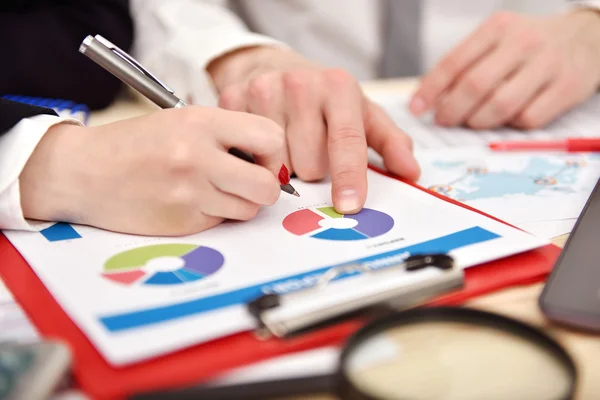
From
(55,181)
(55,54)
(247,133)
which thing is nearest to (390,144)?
(247,133)

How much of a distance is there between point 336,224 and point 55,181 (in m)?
0.21

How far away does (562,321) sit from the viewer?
331 millimetres

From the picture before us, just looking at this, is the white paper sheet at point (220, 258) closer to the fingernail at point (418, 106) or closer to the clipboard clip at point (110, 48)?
the clipboard clip at point (110, 48)

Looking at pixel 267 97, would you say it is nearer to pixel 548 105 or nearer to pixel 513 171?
pixel 513 171

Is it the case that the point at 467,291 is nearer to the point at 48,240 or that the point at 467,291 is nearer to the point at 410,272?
the point at 410,272

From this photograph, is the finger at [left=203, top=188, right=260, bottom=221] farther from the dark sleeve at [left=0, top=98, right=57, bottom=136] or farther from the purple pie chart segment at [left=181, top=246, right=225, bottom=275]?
the dark sleeve at [left=0, top=98, right=57, bottom=136]

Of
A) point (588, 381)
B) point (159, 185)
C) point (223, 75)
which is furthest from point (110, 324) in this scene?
point (223, 75)

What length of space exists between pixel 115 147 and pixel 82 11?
1.33 ft

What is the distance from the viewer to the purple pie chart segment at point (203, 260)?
38 centimetres

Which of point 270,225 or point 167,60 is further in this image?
point 167,60

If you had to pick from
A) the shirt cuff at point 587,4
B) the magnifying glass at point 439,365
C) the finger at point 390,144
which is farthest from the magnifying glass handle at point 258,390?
the shirt cuff at point 587,4

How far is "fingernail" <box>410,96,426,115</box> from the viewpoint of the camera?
2.59 ft

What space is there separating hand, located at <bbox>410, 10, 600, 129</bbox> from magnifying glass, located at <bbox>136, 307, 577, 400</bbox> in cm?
49

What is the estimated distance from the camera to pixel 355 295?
0.33 m
